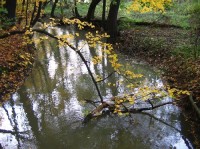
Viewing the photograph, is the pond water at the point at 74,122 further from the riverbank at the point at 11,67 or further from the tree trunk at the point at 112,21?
the tree trunk at the point at 112,21

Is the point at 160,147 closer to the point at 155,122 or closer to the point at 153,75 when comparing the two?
the point at 155,122

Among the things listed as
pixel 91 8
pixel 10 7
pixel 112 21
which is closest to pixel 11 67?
pixel 10 7

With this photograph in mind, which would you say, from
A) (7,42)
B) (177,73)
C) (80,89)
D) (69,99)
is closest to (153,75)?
(177,73)

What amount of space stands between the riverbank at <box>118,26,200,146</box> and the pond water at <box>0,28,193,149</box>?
1.37 ft

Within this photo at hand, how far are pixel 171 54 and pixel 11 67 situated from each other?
7.36 meters

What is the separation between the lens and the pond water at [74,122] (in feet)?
24.4

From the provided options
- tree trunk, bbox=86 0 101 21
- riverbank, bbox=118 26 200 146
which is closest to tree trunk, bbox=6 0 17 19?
riverbank, bbox=118 26 200 146

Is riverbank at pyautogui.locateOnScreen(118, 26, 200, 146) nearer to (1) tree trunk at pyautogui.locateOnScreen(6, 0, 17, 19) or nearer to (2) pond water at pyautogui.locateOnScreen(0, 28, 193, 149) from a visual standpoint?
(2) pond water at pyautogui.locateOnScreen(0, 28, 193, 149)

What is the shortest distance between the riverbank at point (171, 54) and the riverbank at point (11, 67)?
5723 millimetres

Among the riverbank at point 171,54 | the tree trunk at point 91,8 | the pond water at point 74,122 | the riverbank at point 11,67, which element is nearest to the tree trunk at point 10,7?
the riverbank at point 11,67

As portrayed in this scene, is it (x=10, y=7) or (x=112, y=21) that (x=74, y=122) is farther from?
(x=112, y=21)

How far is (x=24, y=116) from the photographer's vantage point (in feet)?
29.2

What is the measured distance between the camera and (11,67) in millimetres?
12305

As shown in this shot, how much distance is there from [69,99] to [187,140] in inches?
173
